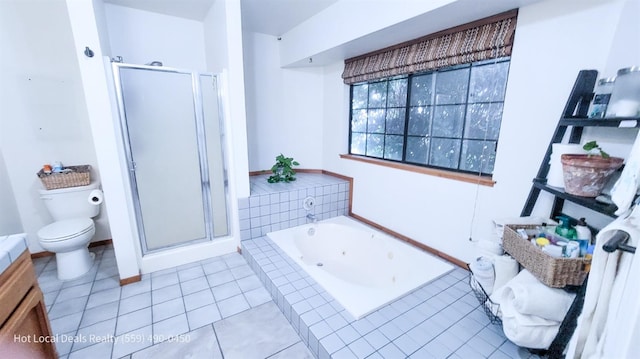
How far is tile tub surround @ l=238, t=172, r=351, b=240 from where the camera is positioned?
246cm

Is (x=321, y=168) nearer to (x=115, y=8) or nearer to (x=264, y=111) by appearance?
(x=264, y=111)

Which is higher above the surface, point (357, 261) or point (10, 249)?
point (10, 249)

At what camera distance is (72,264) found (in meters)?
2.08

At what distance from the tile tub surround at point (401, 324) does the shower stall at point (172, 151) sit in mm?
972

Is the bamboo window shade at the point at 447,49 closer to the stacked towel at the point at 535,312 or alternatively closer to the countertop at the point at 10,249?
the stacked towel at the point at 535,312

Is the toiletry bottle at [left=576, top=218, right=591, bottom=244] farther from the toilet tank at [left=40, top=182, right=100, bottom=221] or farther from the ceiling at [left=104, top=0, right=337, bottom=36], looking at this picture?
the toilet tank at [left=40, top=182, right=100, bottom=221]

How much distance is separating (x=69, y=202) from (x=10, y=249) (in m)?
1.82

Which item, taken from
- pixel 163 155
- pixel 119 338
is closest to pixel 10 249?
pixel 119 338

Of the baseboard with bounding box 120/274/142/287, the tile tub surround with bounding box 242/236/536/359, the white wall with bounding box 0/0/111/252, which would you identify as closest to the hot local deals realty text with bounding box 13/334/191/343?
the baseboard with bounding box 120/274/142/287

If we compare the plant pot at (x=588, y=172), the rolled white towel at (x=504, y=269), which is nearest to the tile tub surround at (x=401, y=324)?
the rolled white towel at (x=504, y=269)

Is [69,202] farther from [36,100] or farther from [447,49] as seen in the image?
[447,49]

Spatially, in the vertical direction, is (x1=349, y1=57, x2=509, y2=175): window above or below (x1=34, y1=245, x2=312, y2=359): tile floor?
above

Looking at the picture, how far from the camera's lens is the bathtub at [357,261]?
166 centimetres

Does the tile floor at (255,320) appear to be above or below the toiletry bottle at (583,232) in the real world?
below
